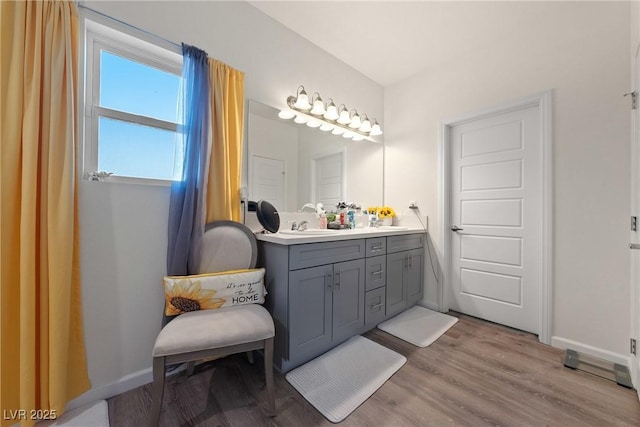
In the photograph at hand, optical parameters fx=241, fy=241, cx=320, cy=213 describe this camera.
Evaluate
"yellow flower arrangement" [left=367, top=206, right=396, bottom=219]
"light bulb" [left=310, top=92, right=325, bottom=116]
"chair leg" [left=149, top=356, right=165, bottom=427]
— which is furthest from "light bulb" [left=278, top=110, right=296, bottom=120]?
"chair leg" [left=149, top=356, right=165, bottom=427]

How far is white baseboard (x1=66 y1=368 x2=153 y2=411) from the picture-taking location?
4.17 feet

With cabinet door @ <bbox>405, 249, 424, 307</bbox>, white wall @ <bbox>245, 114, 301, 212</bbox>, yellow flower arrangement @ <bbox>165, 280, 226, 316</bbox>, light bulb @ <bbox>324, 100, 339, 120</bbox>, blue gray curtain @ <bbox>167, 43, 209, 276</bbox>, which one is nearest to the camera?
yellow flower arrangement @ <bbox>165, 280, 226, 316</bbox>

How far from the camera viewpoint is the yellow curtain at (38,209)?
42.3 inches

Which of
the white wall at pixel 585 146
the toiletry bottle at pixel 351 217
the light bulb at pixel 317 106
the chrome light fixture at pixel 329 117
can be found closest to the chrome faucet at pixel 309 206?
the toiletry bottle at pixel 351 217

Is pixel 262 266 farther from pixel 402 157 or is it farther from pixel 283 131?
pixel 402 157

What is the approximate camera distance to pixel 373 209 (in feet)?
9.36

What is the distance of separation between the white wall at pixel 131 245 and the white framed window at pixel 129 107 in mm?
125

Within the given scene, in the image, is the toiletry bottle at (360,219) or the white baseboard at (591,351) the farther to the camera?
the toiletry bottle at (360,219)

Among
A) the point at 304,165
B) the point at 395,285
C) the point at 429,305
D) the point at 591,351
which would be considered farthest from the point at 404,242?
the point at 591,351

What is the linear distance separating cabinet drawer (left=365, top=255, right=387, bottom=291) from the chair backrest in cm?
94

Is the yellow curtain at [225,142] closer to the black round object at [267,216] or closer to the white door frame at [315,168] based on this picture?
the black round object at [267,216]

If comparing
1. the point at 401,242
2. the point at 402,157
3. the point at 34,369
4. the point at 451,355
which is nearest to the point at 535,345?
the point at 451,355

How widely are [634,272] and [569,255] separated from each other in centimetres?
34

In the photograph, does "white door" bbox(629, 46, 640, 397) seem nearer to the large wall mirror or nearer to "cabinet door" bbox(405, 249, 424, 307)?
"cabinet door" bbox(405, 249, 424, 307)
